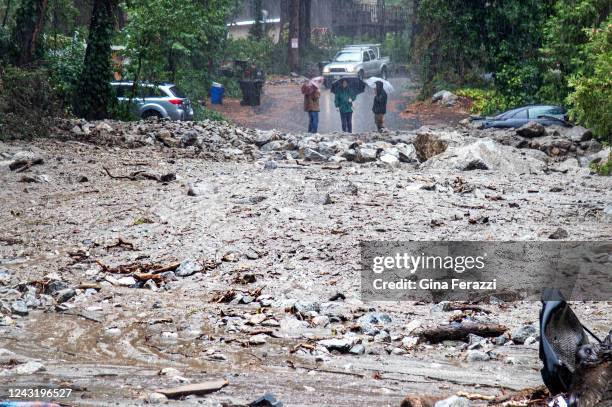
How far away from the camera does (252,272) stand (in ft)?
32.9

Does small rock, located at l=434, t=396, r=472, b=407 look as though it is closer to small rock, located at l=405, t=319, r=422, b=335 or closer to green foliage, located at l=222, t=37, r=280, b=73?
small rock, located at l=405, t=319, r=422, b=335

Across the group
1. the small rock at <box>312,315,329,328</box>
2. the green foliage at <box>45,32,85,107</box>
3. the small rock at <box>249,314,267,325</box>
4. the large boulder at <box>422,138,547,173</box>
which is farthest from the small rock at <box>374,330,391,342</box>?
the green foliage at <box>45,32,85,107</box>

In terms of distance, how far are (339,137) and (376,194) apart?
28.5ft

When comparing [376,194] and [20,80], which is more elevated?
[20,80]

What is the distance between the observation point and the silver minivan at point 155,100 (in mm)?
23531

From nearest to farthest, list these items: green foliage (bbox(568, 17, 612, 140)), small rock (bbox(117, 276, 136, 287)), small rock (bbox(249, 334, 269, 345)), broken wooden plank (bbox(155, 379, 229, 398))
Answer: broken wooden plank (bbox(155, 379, 229, 398)), small rock (bbox(249, 334, 269, 345)), small rock (bbox(117, 276, 136, 287)), green foliage (bbox(568, 17, 612, 140))

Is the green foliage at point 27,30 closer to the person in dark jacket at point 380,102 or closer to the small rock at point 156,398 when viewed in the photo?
the person in dark jacket at point 380,102

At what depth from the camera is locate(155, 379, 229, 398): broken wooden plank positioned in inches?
233

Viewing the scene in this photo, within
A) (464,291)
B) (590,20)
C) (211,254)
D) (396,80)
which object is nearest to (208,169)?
(211,254)

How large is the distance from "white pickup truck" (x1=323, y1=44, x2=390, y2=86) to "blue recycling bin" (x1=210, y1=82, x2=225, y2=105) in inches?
274

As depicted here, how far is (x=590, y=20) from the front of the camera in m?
22.4

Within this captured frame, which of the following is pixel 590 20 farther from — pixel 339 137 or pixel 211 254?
pixel 211 254

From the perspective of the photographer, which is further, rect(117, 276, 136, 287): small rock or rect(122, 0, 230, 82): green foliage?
rect(122, 0, 230, 82): green foliage

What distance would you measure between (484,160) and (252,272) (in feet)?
24.7
